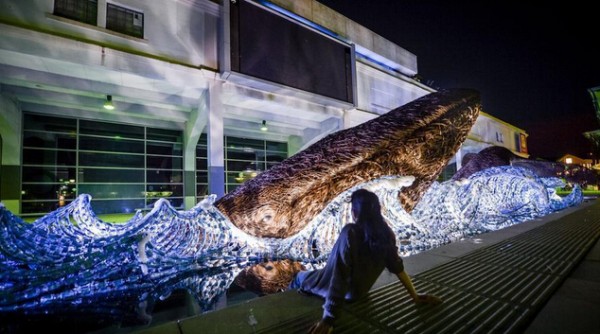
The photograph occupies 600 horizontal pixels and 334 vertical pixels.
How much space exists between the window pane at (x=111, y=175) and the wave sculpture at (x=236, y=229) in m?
9.02

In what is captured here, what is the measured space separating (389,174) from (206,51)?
30.3 ft

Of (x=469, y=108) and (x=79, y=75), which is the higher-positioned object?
(x=79, y=75)

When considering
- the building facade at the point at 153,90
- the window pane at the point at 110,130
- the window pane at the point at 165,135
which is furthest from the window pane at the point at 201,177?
the window pane at the point at 110,130

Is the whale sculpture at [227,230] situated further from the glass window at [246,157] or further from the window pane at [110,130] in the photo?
the glass window at [246,157]

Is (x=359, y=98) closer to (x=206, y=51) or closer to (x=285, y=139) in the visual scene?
(x=285, y=139)

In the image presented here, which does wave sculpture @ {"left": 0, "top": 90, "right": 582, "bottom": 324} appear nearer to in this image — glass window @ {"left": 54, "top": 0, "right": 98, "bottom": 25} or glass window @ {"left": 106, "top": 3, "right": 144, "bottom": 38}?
glass window @ {"left": 106, "top": 3, "right": 144, "bottom": 38}

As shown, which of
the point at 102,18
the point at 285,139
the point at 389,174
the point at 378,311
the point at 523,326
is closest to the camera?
the point at 523,326

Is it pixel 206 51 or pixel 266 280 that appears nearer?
pixel 266 280

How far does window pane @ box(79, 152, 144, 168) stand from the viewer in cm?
1143

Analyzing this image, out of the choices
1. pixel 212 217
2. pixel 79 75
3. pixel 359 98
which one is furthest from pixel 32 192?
pixel 359 98

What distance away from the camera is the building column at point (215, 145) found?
31.7 ft

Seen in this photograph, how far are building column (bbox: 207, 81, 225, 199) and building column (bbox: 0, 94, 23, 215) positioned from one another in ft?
23.5

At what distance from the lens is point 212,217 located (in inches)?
153

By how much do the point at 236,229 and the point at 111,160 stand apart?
36.9ft
